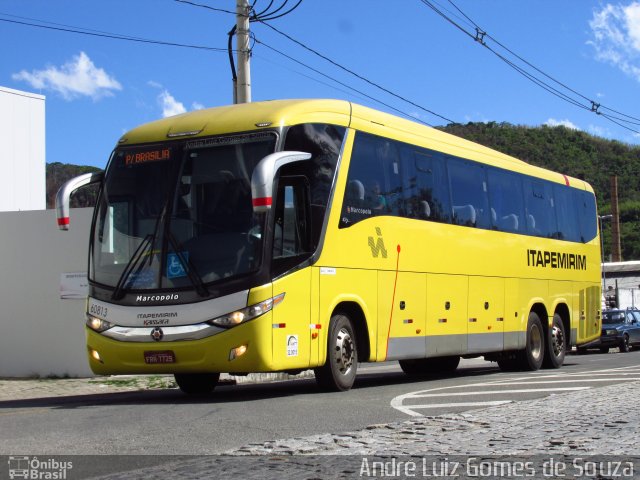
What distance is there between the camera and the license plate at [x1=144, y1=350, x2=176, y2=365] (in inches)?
472

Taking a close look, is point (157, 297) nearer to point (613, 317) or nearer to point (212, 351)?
point (212, 351)

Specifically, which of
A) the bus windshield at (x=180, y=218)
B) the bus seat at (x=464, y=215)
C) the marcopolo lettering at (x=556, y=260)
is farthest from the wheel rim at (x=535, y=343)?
the bus windshield at (x=180, y=218)

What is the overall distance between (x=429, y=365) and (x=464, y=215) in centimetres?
384

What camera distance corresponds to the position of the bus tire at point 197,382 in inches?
563

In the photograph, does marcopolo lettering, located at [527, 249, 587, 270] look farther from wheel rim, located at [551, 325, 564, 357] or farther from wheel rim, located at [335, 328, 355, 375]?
wheel rim, located at [335, 328, 355, 375]

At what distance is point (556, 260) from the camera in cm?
2105

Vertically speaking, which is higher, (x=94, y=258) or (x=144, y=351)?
(x=94, y=258)

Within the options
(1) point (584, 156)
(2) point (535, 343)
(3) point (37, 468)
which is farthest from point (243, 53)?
(1) point (584, 156)

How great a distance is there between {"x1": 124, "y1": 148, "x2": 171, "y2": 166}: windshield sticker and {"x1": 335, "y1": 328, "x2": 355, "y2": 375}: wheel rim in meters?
3.25

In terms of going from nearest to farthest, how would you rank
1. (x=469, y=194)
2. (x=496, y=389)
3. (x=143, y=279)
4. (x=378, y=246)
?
(x=143, y=279), (x=496, y=389), (x=378, y=246), (x=469, y=194)

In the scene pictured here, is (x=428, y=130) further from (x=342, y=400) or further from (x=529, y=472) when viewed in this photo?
(x=529, y=472)

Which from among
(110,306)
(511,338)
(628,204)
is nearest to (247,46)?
(511,338)

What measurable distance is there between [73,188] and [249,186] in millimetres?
2560

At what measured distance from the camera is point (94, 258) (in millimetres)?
12867
